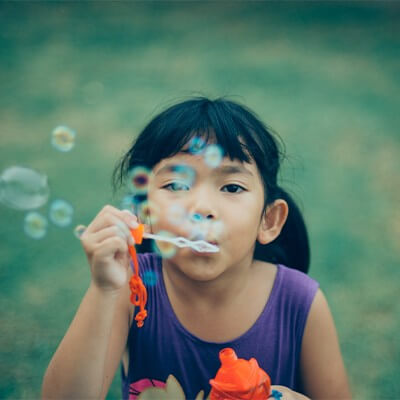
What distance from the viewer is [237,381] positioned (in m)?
1.07

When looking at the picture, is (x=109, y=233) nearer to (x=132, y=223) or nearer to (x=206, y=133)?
(x=132, y=223)

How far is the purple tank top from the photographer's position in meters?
1.32

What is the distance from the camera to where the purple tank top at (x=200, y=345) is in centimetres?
132

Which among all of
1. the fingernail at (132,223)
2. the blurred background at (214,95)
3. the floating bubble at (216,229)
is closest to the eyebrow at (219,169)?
the floating bubble at (216,229)

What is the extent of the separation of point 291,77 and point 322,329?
8.63ft

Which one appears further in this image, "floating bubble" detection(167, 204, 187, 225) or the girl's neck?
the girl's neck

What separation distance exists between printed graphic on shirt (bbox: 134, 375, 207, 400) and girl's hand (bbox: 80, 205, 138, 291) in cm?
Answer: 41

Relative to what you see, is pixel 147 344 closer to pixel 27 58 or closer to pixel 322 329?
pixel 322 329

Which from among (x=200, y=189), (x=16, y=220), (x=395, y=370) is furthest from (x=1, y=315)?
(x=395, y=370)

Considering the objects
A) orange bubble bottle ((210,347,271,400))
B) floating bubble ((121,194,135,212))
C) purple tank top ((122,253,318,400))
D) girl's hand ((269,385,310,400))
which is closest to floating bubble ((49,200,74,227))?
floating bubble ((121,194,135,212))

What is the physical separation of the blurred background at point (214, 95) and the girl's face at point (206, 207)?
1.51 ft

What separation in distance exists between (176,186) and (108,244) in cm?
26

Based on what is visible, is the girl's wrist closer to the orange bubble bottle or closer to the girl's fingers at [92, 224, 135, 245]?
the girl's fingers at [92, 224, 135, 245]

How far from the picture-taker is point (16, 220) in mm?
2459
